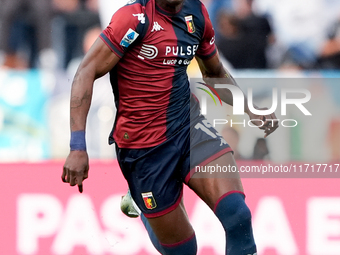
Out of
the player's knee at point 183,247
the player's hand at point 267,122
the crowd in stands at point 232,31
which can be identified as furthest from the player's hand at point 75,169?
the crowd in stands at point 232,31

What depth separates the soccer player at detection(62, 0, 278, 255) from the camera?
4.20 m

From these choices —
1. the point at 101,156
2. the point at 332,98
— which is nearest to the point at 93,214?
the point at 101,156

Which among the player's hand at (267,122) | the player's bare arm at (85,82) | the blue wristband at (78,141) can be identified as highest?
the player's bare arm at (85,82)

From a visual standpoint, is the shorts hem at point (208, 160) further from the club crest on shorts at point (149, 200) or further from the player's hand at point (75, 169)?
the player's hand at point (75, 169)

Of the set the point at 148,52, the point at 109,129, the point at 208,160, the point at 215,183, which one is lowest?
the point at 109,129

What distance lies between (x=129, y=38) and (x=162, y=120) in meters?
0.69

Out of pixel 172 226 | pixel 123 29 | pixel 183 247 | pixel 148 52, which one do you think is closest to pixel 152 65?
pixel 148 52

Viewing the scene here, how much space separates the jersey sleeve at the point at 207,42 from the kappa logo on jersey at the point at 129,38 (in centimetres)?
65

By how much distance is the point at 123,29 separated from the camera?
4.16m

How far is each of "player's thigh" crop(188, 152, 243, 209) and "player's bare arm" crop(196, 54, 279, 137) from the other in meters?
0.63

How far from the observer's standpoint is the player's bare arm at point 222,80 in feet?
16.2

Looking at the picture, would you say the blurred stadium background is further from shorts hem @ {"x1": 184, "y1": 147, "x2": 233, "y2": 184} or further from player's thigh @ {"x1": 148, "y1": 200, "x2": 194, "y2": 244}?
shorts hem @ {"x1": 184, "y1": 147, "x2": 233, "y2": 184}

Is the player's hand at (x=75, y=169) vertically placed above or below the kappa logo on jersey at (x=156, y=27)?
below

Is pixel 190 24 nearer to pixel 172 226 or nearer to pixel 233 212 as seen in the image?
pixel 233 212
